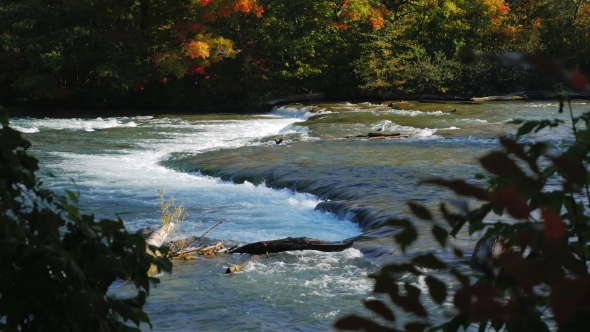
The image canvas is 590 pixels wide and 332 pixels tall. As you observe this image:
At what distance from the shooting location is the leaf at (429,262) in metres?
1.32

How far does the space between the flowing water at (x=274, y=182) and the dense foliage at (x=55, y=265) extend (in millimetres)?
1051

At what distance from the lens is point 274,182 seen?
13.1 m

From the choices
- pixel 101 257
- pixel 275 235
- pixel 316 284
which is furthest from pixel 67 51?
pixel 101 257

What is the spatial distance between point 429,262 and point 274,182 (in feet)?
38.6

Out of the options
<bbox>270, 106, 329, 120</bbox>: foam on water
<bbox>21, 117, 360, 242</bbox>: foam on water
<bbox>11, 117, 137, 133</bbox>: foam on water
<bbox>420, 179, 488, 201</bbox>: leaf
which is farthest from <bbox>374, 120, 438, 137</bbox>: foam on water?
<bbox>420, 179, 488, 201</bbox>: leaf

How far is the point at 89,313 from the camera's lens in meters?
1.94

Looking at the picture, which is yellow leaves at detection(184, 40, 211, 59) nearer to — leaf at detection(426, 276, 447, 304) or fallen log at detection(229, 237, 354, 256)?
fallen log at detection(229, 237, 354, 256)

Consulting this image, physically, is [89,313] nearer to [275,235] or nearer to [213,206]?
[275,235]

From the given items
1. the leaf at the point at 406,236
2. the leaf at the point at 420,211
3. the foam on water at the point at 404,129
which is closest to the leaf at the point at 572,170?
the leaf at the point at 420,211

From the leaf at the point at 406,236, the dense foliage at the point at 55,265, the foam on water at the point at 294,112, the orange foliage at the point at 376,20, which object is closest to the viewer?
the leaf at the point at 406,236

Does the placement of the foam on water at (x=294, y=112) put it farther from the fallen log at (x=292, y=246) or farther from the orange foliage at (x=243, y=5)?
the fallen log at (x=292, y=246)

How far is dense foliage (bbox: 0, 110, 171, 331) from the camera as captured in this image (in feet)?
6.36

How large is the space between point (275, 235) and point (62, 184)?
5.03m

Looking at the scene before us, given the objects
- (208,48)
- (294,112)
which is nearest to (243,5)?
(208,48)
